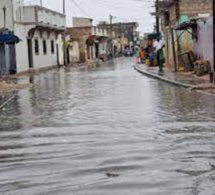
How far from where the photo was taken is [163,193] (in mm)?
7250

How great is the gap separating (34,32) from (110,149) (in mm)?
49727

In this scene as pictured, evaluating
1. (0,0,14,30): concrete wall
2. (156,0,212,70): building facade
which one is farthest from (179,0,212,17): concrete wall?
(0,0,14,30): concrete wall

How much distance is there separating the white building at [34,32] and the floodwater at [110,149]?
106 feet

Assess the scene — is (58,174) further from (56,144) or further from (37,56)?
(37,56)

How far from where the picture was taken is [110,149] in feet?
34.2

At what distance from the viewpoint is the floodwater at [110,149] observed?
25.5 feet

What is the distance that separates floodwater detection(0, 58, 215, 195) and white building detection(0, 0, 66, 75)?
3225 cm

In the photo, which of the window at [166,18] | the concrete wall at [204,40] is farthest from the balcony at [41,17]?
the concrete wall at [204,40]

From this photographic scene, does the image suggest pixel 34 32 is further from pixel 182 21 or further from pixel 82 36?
pixel 82 36

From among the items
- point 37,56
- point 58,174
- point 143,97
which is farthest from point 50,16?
point 58,174

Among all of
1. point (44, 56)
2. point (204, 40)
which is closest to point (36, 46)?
point (44, 56)

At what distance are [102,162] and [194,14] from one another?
34.1m

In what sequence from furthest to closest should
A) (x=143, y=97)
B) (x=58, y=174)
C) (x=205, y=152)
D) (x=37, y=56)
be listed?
1. (x=37, y=56)
2. (x=143, y=97)
3. (x=205, y=152)
4. (x=58, y=174)

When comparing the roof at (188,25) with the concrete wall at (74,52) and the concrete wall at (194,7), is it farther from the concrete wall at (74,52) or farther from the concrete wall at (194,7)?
the concrete wall at (74,52)
